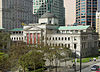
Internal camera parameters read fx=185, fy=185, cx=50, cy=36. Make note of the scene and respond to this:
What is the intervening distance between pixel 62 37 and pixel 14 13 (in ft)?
214

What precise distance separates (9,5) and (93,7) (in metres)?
81.2

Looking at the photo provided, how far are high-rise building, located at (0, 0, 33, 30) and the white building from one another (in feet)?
126

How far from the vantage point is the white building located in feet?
291

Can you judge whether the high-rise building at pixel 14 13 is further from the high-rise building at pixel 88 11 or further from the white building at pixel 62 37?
the high-rise building at pixel 88 11

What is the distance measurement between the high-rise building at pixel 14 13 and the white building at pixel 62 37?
38.4m

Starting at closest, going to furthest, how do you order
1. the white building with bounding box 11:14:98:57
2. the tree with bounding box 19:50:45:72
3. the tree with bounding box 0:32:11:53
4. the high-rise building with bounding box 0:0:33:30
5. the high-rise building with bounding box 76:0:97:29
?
the tree with bounding box 19:50:45:72
the white building with bounding box 11:14:98:57
the tree with bounding box 0:32:11:53
the high-rise building with bounding box 0:0:33:30
the high-rise building with bounding box 76:0:97:29

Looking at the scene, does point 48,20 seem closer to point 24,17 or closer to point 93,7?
point 24,17

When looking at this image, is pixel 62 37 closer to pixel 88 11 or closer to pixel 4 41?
pixel 4 41

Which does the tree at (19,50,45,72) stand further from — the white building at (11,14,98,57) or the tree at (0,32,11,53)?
the tree at (0,32,11,53)

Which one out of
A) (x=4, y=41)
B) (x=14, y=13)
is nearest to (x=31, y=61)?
(x=4, y=41)

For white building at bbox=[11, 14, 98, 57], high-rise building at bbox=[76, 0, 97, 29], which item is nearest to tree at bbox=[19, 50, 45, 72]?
white building at bbox=[11, 14, 98, 57]

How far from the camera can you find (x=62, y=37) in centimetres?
9238

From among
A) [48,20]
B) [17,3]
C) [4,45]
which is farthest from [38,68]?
[17,3]

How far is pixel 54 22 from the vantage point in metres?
106
